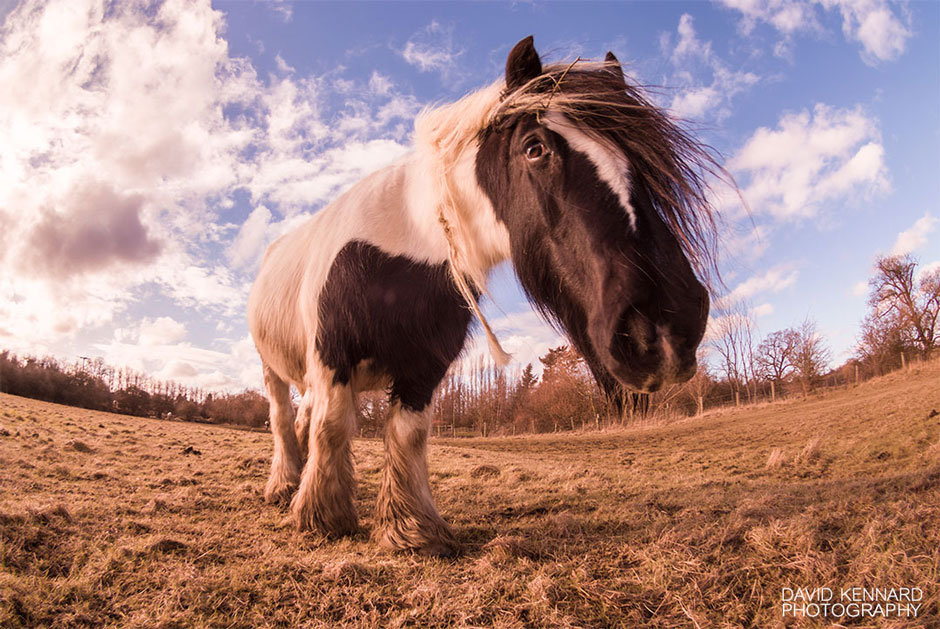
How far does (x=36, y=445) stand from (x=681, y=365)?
6.35m

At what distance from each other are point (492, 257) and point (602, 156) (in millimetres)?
824

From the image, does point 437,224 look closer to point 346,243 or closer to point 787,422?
point 346,243

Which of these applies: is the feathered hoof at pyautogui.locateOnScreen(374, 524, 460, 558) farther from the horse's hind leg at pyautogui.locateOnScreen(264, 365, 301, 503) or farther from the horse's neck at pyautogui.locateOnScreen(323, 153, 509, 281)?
the horse's hind leg at pyautogui.locateOnScreen(264, 365, 301, 503)

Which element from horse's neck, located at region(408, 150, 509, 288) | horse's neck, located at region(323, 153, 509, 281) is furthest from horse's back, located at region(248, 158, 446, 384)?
horse's neck, located at region(408, 150, 509, 288)

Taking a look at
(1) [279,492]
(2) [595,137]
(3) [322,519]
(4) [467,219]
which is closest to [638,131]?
(2) [595,137]

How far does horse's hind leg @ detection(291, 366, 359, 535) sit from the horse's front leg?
0.27 meters

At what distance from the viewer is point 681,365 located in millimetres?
1520

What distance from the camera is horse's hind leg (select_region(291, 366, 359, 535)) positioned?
2756 mm

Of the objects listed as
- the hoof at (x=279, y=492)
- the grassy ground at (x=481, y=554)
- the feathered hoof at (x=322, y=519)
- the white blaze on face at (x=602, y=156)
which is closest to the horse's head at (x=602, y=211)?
the white blaze on face at (x=602, y=156)

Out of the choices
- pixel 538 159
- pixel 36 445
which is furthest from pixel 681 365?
pixel 36 445

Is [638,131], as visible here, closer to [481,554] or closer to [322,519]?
[481,554]

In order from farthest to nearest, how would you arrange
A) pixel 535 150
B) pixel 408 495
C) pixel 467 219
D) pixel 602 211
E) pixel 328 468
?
pixel 328 468
pixel 408 495
pixel 467 219
pixel 535 150
pixel 602 211

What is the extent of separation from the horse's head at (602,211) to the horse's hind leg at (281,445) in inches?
124

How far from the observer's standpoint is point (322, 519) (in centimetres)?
278
